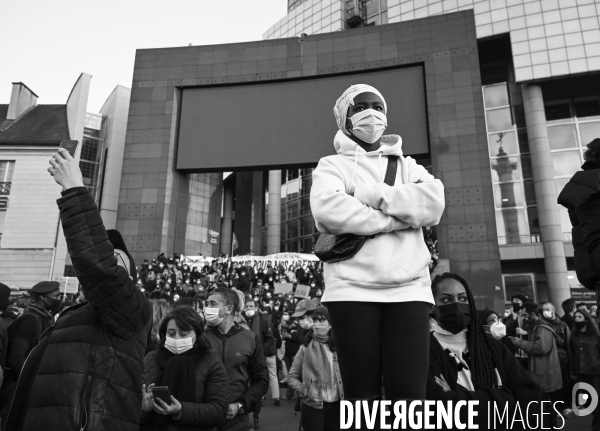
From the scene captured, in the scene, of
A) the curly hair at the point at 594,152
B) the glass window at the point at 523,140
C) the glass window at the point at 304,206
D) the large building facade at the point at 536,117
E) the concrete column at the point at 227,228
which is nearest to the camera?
the curly hair at the point at 594,152

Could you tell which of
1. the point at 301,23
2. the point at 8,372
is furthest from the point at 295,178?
the point at 8,372

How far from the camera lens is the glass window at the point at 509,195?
102 feet

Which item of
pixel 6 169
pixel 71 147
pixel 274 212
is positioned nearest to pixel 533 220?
pixel 274 212

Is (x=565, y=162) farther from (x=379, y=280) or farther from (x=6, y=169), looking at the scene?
(x=6, y=169)

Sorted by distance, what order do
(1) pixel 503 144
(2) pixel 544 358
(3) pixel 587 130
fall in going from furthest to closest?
(1) pixel 503 144 < (3) pixel 587 130 < (2) pixel 544 358

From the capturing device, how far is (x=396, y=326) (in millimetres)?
1624

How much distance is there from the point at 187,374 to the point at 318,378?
6.43 ft

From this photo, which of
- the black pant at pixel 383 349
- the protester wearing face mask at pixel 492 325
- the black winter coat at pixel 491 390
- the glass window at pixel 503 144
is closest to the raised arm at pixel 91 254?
the black pant at pixel 383 349

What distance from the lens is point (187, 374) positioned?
3.34 metres

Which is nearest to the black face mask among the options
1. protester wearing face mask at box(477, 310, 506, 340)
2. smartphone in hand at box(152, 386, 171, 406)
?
smartphone in hand at box(152, 386, 171, 406)

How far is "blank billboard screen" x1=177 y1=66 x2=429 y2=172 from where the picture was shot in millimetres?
28609

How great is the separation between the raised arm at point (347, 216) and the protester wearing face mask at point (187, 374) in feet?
6.72

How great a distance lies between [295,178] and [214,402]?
152 ft

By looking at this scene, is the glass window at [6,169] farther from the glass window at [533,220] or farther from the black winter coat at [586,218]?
the glass window at [533,220]
